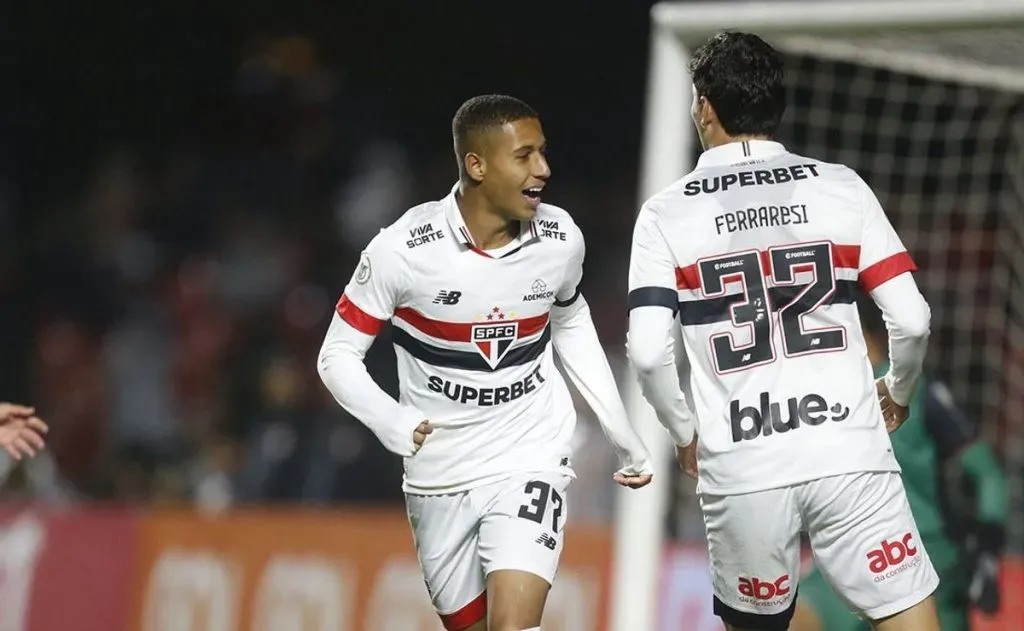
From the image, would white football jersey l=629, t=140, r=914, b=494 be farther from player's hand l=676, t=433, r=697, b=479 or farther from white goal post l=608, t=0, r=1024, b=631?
white goal post l=608, t=0, r=1024, b=631

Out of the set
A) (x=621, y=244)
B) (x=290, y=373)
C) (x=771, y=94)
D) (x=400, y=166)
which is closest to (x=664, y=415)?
(x=771, y=94)

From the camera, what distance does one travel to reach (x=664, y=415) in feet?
15.2

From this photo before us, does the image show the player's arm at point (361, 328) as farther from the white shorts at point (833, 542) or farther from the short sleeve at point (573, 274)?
the white shorts at point (833, 542)

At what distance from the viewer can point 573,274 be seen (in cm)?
505

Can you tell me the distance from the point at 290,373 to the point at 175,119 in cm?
419

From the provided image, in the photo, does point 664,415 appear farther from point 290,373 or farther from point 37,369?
point 37,369

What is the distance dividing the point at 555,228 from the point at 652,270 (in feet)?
2.11

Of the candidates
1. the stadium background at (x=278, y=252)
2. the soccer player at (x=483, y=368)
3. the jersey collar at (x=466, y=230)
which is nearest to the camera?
the soccer player at (x=483, y=368)

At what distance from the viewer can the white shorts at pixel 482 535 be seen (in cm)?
484

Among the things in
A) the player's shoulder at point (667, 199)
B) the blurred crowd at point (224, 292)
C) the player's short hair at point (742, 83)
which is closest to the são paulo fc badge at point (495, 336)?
the player's shoulder at point (667, 199)

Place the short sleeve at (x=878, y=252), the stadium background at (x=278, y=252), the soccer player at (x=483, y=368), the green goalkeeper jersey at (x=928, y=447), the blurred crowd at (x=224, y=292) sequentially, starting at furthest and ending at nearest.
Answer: the blurred crowd at (x=224, y=292), the stadium background at (x=278, y=252), the green goalkeeper jersey at (x=928, y=447), the soccer player at (x=483, y=368), the short sleeve at (x=878, y=252)

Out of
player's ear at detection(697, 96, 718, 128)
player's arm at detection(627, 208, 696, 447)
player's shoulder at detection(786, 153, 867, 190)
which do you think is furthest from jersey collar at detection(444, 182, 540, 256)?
player's shoulder at detection(786, 153, 867, 190)

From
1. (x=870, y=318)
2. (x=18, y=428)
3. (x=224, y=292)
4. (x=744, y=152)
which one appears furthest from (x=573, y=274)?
(x=224, y=292)

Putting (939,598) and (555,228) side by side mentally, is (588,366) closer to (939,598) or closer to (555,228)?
(555,228)
